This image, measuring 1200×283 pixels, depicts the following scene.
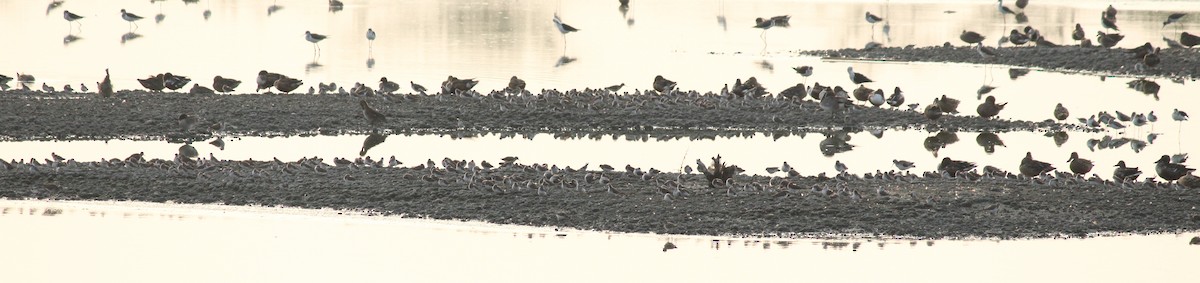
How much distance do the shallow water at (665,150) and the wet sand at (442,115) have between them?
0.59 metres

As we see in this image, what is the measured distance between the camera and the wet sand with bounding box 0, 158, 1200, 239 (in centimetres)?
1415

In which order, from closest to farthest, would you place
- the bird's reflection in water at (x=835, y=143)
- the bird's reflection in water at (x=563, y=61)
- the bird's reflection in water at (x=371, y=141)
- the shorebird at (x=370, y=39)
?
1. the bird's reflection in water at (x=371, y=141)
2. the bird's reflection in water at (x=835, y=143)
3. the bird's reflection in water at (x=563, y=61)
4. the shorebird at (x=370, y=39)

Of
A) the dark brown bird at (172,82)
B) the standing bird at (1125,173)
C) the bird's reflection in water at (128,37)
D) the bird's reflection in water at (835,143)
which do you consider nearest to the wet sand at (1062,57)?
the bird's reflection in water at (835,143)

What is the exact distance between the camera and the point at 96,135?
20.5 metres

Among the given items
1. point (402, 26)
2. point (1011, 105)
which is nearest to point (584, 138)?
point (1011, 105)

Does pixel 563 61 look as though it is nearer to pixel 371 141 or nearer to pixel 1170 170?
pixel 371 141

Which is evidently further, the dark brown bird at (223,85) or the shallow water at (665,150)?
the dark brown bird at (223,85)

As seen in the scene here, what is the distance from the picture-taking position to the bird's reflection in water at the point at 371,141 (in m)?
20.1

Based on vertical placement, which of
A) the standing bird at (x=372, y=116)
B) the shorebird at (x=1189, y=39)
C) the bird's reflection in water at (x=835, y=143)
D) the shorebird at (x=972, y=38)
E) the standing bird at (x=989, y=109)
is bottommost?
the bird's reflection in water at (x=835, y=143)

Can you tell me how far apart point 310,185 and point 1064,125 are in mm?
12488

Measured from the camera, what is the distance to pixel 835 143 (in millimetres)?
21438

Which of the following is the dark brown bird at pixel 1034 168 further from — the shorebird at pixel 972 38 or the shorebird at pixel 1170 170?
the shorebird at pixel 972 38

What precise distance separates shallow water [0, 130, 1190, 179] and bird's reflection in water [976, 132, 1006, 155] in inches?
1.0

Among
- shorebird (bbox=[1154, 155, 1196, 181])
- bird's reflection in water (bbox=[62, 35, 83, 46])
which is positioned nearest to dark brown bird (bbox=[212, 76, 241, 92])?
shorebird (bbox=[1154, 155, 1196, 181])
